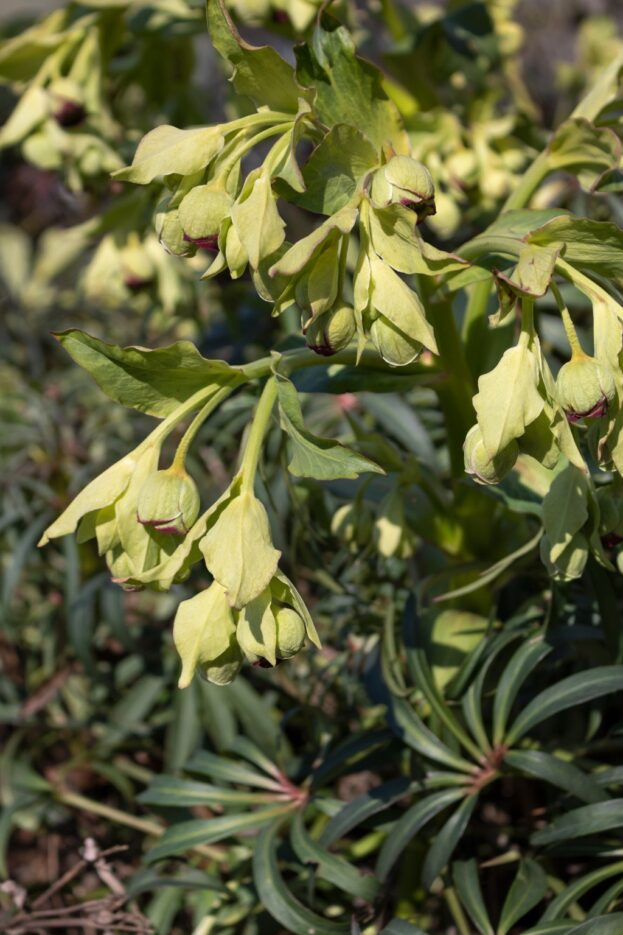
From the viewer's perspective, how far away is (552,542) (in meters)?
0.63

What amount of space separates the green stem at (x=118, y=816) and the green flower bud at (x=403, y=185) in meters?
0.69

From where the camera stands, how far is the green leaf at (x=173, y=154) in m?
0.61

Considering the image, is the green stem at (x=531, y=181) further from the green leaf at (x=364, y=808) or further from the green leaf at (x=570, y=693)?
the green leaf at (x=364, y=808)

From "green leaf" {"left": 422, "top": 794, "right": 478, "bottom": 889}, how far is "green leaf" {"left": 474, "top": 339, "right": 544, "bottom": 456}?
344 mm

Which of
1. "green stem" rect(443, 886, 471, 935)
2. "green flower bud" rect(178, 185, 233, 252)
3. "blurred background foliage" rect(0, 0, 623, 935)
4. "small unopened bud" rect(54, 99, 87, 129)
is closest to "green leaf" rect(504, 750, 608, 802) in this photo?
"blurred background foliage" rect(0, 0, 623, 935)

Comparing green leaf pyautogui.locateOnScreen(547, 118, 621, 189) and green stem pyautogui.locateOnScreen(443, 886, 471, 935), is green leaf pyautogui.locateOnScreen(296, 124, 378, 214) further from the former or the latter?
green stem pyautogui.locateOnScreen(443, 886, 471, 935)

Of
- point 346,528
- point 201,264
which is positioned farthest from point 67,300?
point 346,528

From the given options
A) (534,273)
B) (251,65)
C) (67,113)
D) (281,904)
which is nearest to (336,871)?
(281,904)

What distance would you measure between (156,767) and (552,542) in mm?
758

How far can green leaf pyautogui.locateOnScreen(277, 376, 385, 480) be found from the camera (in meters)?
0.59

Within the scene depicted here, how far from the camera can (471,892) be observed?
739 mm

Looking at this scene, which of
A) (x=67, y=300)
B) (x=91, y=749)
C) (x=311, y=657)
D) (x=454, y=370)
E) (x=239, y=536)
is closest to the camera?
(x=239, y=536)

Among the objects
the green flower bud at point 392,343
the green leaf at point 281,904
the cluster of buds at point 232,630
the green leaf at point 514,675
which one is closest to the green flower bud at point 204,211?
the green flower bud at point 392,343

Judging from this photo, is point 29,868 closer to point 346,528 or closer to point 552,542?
point 346,528
